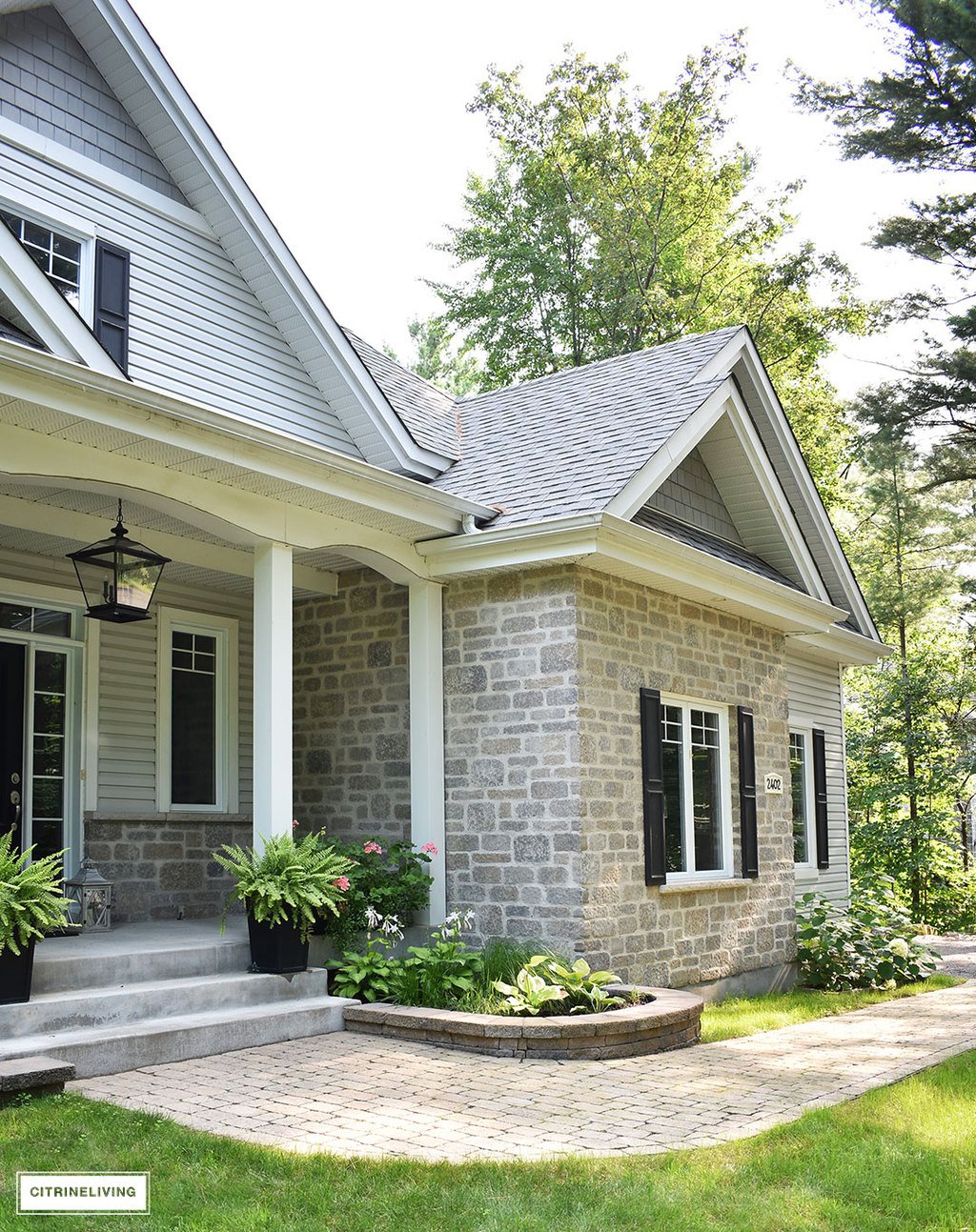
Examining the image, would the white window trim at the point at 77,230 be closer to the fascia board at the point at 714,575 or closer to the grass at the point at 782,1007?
the fascia board at the point at 714,575

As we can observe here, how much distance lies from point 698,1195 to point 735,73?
23.9 meters

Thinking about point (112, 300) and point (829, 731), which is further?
point (829, 731)

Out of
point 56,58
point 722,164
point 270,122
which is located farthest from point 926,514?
point 56,58

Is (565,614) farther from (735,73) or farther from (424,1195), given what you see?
(735,73)

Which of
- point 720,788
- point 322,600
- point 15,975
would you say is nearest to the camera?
point 15,975

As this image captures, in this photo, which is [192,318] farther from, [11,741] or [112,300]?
[11,741]

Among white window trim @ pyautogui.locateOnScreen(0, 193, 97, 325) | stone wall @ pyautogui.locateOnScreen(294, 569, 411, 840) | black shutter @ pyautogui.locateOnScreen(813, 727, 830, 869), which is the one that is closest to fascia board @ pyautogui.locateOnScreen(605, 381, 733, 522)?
stone wall @ pyautogui.locateOnScreen(294, 569, 411, 840)

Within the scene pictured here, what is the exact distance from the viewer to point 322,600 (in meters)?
10.3

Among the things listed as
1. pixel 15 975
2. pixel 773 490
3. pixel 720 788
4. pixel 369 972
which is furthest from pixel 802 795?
pixel 15 975

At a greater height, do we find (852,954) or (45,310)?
(45,310)

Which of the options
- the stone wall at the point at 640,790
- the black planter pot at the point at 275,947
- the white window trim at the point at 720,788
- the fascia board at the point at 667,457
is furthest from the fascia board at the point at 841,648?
the black planter pot at the point at 275,947

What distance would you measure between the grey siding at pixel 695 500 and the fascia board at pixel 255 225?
7.53 feet

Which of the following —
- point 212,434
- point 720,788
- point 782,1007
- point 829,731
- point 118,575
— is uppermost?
point 212,434

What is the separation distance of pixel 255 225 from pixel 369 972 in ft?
18.0
